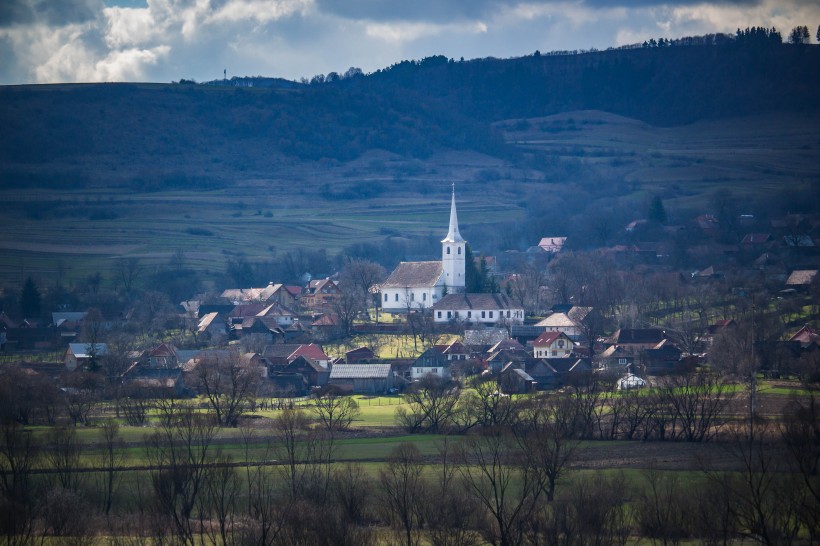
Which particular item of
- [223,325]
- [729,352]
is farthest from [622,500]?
[223,325]

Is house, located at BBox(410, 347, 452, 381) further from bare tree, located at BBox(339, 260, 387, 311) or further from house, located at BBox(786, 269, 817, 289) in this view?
house, located at BBox(786, 269, 817, 289)

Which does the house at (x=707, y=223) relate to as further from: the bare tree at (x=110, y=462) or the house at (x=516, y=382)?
the bare tree at (x=110, y=462)

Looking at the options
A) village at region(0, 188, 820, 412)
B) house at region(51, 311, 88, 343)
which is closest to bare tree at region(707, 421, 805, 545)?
village at region(0, 188, 820, 412)

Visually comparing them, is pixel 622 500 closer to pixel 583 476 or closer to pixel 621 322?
pixel 583 476

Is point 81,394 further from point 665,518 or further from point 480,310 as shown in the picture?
point 480,310

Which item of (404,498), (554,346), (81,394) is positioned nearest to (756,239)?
(554,346)

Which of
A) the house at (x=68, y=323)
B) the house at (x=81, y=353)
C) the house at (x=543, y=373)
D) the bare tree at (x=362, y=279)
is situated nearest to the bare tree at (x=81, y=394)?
the house at (x=81, y=353)
